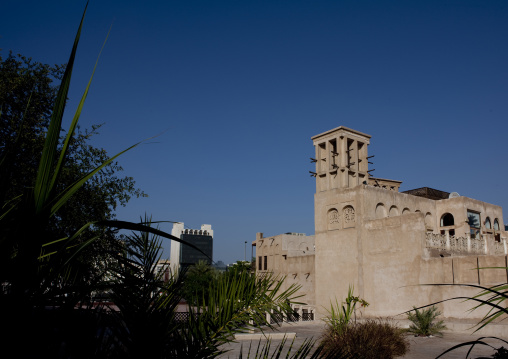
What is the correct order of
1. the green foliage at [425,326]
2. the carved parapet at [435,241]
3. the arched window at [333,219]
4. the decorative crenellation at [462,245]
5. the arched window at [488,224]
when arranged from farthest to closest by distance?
the arched window at [488,224] → the arched window at [333,219] → the decorative crenellation at [462,245] → the carved parapet at [435,241] → the green foliage at [425,326]

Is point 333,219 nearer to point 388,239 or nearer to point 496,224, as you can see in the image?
point 388,239

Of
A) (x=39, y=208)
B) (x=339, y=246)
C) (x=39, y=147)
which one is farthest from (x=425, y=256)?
(x=39, y=208)

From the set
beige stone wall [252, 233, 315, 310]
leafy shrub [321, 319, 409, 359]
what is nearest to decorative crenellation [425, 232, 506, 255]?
beige stone wall [252, 233, 315, 310]

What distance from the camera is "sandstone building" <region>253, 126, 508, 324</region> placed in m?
20.4

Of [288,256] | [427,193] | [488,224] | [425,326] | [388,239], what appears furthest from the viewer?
[288,256]

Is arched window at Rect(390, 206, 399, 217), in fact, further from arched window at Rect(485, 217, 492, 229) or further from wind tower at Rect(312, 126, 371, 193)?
arched window at Rect(485, 217, 492, 229)

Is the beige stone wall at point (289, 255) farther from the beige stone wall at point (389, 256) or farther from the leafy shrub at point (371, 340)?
the leafy shrub at point (371, 340)

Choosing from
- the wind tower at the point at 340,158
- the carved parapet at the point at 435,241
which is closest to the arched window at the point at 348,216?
the wind tower at the point at 340,158

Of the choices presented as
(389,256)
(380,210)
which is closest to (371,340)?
(389,256)

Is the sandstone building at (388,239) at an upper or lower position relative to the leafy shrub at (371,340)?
upper

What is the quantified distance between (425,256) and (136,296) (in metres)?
20.9

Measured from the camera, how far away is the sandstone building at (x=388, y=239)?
20.4 metres

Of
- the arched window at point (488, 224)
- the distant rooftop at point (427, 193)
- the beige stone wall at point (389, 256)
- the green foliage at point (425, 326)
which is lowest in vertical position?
the green foliage at point (425, 326)

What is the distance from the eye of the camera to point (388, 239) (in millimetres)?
23047
